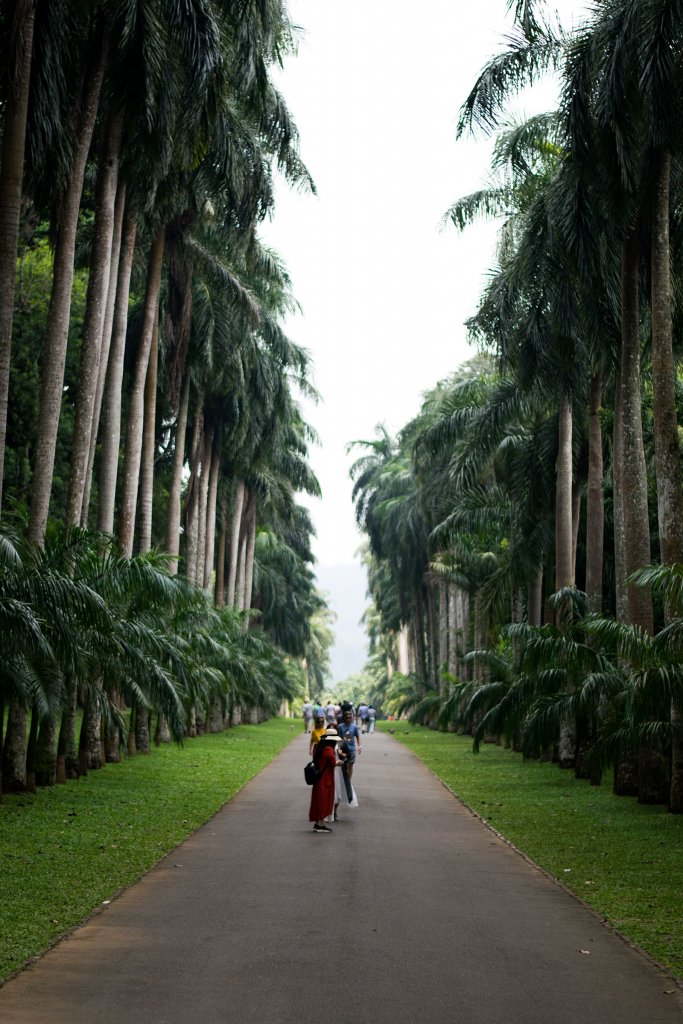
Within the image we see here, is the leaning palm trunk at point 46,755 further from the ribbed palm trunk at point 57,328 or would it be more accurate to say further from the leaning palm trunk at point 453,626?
the leaning palm trunk at point 453,626

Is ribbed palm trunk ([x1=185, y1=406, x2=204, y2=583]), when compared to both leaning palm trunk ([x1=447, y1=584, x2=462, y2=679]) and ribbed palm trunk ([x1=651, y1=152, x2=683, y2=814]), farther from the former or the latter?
ribbed palm trunk ([x1=651, y1=152, x2=683, y2=814])

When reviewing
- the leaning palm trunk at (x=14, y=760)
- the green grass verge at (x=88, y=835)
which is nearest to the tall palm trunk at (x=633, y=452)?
the green grass verge at (x=88, y=835)

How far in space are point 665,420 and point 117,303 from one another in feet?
39.4

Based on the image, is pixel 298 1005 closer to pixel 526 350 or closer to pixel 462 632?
pixel 526 350

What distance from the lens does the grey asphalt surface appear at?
20.9ft

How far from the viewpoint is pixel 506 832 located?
15125 mm

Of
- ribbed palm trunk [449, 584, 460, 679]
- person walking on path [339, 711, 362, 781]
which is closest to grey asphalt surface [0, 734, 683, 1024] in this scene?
person walking on path [339, 711, 362, 781]

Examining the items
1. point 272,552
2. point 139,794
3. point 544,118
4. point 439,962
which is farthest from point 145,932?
point 272,552

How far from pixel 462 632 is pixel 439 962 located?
39957 mm

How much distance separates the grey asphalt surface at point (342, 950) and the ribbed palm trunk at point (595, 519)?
33.7 feet

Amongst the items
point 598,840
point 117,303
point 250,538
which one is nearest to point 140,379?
point 117,303

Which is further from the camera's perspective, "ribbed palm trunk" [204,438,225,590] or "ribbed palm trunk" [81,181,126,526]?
"ribbed palm trunk" [204,438,225,590]

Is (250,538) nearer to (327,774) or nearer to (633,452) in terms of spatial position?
(633,452)

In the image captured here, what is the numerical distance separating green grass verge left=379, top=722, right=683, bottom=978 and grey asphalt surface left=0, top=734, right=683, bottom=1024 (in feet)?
1.03
